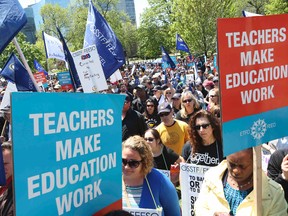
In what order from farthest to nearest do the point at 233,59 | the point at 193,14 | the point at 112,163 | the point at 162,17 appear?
the point at 162,17 < the point at 193,14 < the point at 233,59 < the point at 112,163

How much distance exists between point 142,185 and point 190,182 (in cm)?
130

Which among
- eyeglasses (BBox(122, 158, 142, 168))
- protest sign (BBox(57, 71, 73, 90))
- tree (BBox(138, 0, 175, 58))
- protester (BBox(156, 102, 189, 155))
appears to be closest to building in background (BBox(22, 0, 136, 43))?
tree (BBox(138, 0, 175, 58))

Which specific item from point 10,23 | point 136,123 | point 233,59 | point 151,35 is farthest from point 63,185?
point 151,35

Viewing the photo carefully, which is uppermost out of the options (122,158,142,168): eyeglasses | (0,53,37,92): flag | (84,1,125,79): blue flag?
(84,1,125,79): blue flag

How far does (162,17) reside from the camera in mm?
53500

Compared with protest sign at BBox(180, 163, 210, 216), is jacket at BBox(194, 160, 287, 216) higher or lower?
higher

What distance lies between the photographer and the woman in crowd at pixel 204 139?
423 cm

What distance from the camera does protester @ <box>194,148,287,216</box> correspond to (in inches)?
94.9

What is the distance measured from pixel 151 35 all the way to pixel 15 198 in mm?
53411

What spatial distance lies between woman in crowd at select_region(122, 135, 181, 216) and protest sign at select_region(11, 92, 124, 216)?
0.77m

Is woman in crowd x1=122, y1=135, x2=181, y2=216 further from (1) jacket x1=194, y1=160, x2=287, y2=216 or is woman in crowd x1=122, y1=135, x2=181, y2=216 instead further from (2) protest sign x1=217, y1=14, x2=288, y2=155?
(2) protest sign x1=217, y1=14, x2=288, y2=155

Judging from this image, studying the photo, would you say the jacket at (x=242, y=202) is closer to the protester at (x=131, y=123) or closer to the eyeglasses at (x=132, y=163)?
the eyeglasses at (x=132, y=163)

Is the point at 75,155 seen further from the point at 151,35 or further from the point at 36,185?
the point at 151,35

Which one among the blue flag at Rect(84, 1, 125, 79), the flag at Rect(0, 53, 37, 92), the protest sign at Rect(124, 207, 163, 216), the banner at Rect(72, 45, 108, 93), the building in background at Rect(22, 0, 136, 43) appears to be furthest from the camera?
the building in background at Rect(22, 0, 136, 43)
